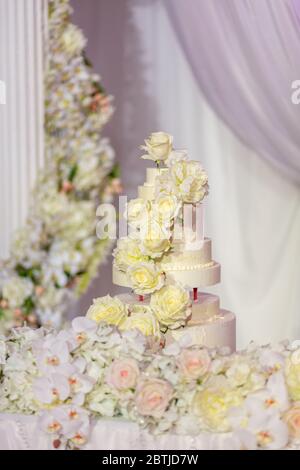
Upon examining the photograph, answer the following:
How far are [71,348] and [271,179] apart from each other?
2.41m

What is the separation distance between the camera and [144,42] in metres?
3.87

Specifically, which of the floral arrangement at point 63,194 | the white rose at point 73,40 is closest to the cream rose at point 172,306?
the floral arrangement at point 63,194

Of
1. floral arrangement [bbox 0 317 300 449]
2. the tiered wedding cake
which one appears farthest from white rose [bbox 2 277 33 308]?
floral arrangement [bbox 0 317 300 449]

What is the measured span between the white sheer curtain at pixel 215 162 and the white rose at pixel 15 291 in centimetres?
40

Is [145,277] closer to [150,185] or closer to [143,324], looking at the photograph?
[143,324]

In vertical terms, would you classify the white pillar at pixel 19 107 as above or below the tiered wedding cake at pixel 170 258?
above

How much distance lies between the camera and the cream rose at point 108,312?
6.04ft

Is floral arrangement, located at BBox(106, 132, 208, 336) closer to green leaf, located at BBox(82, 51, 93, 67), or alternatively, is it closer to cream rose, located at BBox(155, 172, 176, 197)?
cream rose, located at BBox(155, 172, 176, 197)

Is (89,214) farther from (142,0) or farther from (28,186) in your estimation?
(142,0)

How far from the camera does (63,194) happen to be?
378cm

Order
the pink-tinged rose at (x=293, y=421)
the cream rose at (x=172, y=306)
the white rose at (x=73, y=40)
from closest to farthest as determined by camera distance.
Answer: the pink-tinged rose at (x=293, y=421)
the cream rose at (x=172, y=306)
the white rose at (x=73, y=40)

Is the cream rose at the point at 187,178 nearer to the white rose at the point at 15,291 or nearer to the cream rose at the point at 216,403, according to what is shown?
the cream rose at the point at 216,403

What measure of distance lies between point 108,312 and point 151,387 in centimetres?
37

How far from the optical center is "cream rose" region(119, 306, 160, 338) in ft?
6.01
